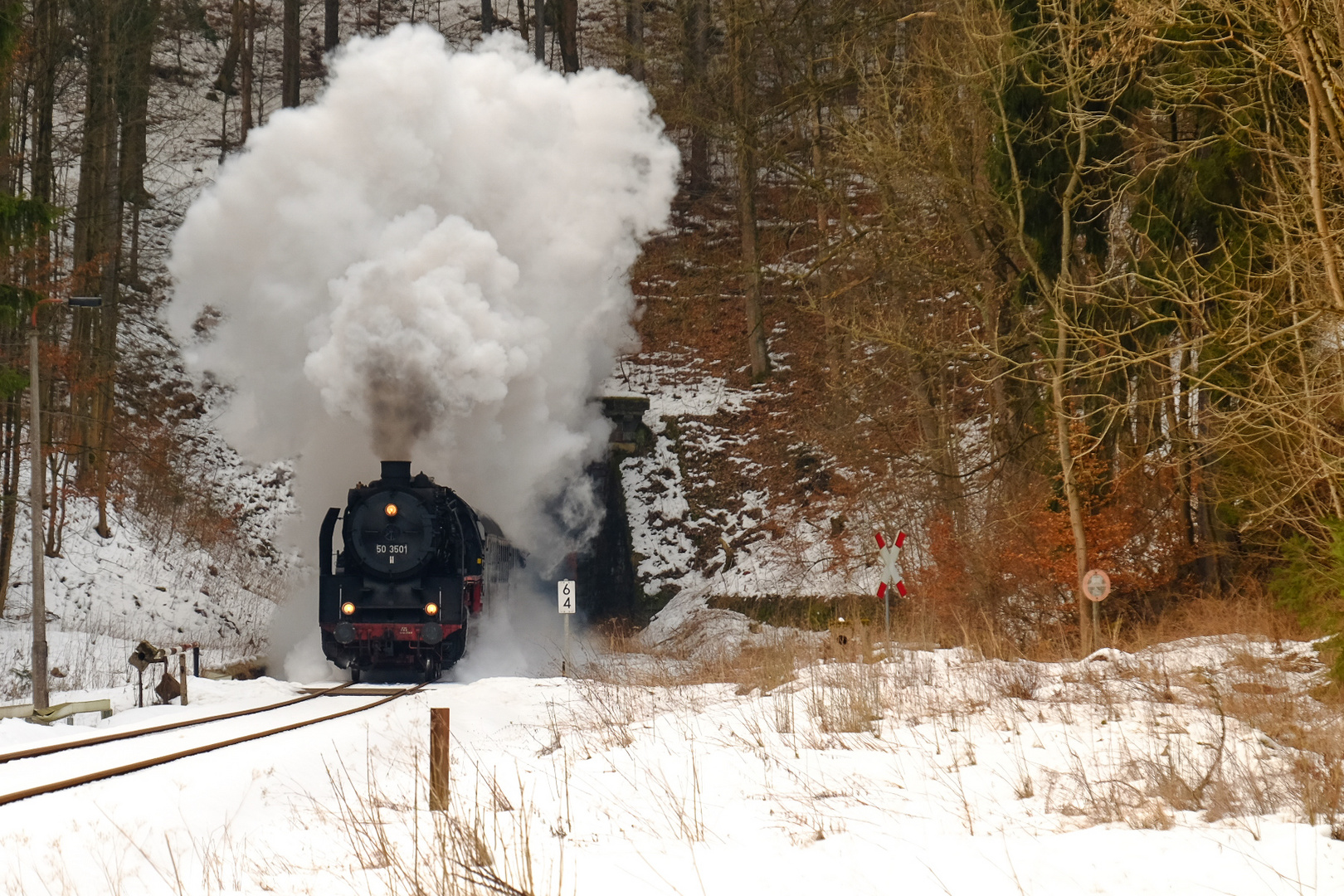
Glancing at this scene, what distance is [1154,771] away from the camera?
6.10m

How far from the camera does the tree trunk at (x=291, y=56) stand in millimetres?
37156

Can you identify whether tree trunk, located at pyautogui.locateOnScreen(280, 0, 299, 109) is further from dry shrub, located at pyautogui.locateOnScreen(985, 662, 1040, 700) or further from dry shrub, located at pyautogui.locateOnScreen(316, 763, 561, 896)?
dry shrub, located at pyautogui.locateOnScreen(316, 763, 561, 896)

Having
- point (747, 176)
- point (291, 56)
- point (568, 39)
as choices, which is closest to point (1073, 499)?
point (747, 176)

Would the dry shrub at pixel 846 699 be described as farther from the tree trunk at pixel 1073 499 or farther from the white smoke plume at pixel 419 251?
the white smoke plume at pixel 419 251

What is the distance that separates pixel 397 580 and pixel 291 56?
26965 mm

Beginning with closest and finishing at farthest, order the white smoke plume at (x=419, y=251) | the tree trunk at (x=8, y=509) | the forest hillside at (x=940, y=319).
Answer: the forest hillside at (x=940, y=319), the white smoke plume at (x=419, y=251), the tree trunk at (x=8, y=509)

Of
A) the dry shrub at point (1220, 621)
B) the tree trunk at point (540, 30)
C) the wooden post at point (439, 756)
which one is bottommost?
the wooden post at point (439, 756)

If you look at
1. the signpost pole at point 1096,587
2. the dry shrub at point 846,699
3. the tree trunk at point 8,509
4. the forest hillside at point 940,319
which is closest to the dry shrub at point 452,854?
the dry shrub at point 846,699

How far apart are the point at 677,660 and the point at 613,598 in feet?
29.0

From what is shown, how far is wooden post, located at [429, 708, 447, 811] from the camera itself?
6863 millimetres

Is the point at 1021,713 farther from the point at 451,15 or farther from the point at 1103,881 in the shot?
the point at 451,15

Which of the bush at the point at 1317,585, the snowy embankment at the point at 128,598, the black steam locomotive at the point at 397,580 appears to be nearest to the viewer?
the bush at the point at 1317,585

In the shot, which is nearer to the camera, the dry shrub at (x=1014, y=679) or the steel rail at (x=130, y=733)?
the dry shrub at (x=1014, y=679)

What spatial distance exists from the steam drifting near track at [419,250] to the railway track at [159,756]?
615 centimetres
